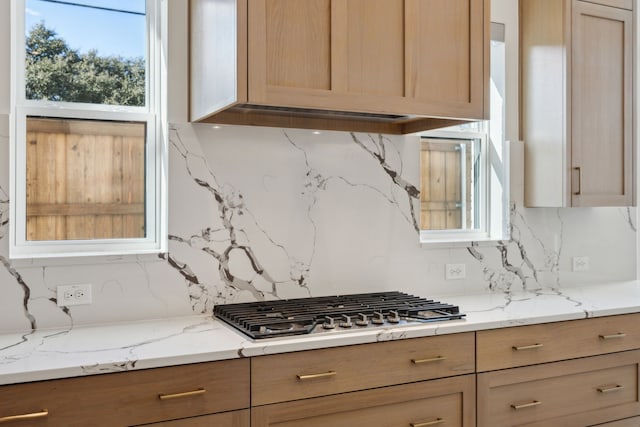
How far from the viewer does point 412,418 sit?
2.16 meters

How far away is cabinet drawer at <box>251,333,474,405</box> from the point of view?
191 centimetres

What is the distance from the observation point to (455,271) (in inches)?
117

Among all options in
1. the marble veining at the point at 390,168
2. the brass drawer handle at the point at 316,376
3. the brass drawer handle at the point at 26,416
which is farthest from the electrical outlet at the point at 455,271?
the brass drawer handle at the point at 26,416

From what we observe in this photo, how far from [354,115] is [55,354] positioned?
1441 mm

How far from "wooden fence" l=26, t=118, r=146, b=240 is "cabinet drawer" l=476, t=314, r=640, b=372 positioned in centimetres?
146

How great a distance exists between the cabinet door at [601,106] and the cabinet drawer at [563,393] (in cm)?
80

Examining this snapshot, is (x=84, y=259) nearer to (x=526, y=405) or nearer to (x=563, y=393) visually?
(x=526, y=405)

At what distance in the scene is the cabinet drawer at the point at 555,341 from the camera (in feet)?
7.57

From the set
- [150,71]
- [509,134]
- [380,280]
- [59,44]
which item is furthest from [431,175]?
[59,44]

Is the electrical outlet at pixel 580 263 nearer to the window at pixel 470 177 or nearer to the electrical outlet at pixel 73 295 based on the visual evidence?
the window at pixel 470 177

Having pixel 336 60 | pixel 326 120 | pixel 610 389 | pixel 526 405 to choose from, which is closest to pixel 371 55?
pixel 336 60

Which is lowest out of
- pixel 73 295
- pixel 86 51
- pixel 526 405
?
pixel 526 405

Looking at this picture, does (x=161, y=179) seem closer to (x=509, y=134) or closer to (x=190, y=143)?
(x=190, y=143)

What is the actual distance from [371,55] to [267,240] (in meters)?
0.87
